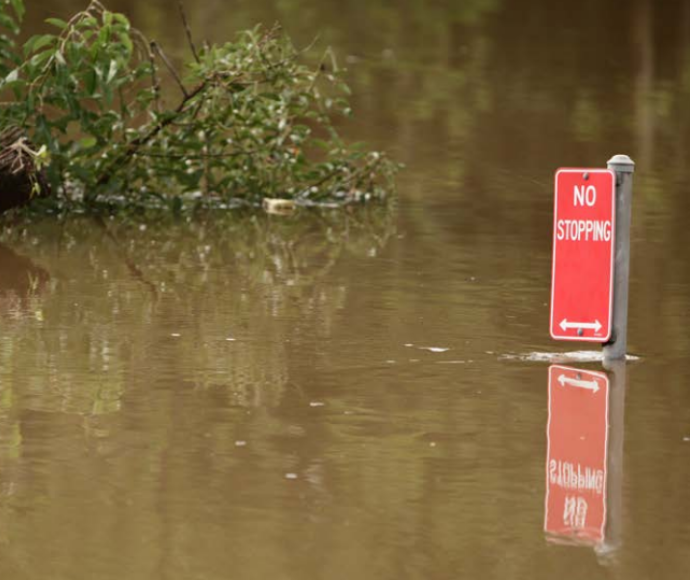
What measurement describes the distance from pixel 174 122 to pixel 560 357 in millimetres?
5735

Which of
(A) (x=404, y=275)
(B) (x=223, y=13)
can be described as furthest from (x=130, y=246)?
(B) (x=223, y=13)

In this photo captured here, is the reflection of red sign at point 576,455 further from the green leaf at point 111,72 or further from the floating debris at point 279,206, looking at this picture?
the floating debris at point 279,206

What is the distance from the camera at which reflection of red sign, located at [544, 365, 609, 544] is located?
243 inches

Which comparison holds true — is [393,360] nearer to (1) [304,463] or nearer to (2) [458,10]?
(1) [304,463]

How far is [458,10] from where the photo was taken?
99.7 ft

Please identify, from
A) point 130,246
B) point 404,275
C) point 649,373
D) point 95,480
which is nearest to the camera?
point 95,480

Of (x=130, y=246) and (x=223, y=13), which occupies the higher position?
(x=223, y=13)

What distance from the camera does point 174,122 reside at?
14.1 meters

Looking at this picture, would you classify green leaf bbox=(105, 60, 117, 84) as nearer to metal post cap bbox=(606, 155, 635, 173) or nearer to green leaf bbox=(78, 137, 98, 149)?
green leaf bbox=(78, 137, 98, 149)

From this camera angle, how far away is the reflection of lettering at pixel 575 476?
6660 mm

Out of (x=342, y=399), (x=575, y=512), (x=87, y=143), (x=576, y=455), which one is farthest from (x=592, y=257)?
(x=87, y=143)

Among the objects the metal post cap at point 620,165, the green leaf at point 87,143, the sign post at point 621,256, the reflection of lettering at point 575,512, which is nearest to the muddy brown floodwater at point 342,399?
the reflection of lettering at point 575,512

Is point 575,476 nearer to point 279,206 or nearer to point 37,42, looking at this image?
point 37,42

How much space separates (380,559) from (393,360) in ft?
10.6
